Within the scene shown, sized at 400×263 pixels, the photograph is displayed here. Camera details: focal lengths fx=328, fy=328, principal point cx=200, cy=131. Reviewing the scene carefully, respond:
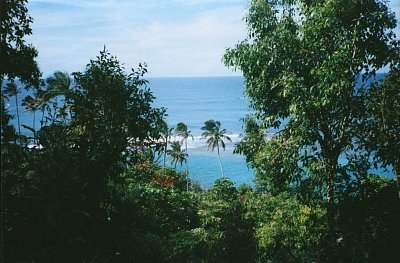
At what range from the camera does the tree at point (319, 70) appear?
766 centimetres

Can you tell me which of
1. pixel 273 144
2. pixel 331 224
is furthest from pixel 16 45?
pixel 331 224

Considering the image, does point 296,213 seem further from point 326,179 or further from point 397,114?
point 397,114

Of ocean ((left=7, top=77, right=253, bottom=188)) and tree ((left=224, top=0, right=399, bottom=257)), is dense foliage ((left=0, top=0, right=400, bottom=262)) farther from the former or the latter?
ocean ((left=7, top=77, right=253, bottom=188))

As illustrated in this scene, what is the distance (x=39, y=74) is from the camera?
8.12m

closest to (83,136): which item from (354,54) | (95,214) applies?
(95,214)

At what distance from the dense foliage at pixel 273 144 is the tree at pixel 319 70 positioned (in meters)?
0.03

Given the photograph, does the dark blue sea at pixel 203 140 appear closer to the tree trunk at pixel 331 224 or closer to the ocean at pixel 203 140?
the ocean at pixel 203 140

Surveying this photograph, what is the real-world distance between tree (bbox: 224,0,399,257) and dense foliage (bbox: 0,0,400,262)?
0.03 meters

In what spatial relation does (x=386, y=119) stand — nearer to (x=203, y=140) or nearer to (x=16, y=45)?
(x=16, y=45)

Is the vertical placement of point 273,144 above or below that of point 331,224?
above

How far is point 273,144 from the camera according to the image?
8500 mm

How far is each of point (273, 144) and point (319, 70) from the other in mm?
2153

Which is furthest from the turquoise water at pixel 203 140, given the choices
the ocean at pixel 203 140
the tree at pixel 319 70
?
the tree at pixel 319 70

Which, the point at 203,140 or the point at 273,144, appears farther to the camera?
the point at 203,140
